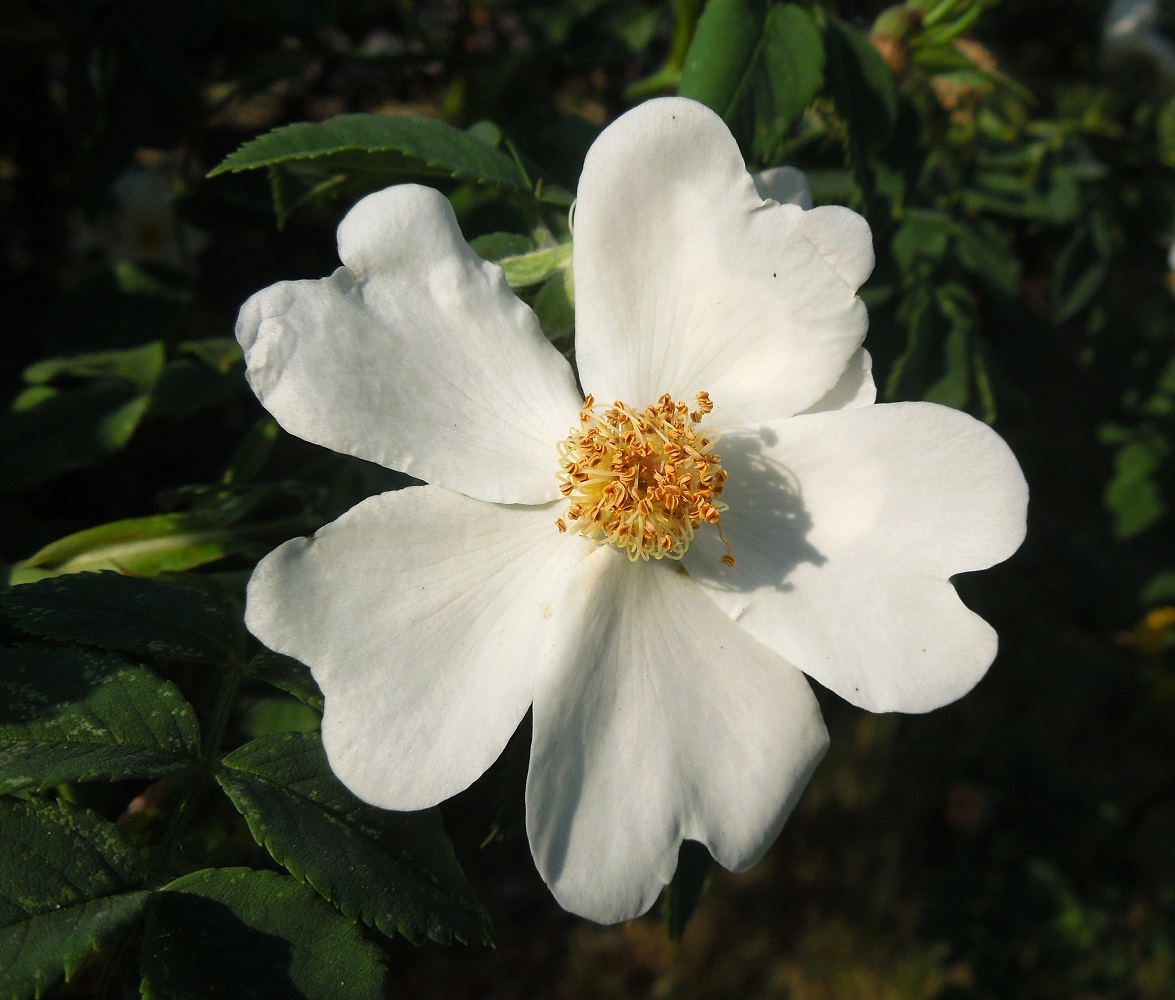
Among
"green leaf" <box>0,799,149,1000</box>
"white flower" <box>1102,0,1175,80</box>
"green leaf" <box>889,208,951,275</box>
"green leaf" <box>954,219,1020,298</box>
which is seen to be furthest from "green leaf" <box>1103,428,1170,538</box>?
"green leaf" <box>0,799,149,1000</box>

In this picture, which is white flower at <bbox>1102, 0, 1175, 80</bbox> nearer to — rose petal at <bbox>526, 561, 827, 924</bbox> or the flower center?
the flower center

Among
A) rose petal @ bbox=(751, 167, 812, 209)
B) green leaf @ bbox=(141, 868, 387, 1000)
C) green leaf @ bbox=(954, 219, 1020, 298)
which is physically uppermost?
rose petal @ bbox=(751, 167, 812, 209)

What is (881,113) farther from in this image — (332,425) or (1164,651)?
(1164,651)

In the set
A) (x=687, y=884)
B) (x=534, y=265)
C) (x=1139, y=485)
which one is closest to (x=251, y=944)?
(x=687, y=884)

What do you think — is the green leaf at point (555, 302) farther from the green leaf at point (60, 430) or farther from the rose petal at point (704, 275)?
the green leaf at point (60, 430)

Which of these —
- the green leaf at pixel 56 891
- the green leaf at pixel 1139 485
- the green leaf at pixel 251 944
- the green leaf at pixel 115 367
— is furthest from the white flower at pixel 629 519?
the green leaf at pixel 1139 485

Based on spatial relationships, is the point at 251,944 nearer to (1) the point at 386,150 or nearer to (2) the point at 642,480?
(2) the point at 642,480

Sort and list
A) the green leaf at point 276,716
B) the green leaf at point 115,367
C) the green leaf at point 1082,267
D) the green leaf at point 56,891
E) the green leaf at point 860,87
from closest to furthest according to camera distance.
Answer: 1. the green leaf at point 56,891
2. the green leaf at point 276,716
3. the green leaf at point 860,87
4. the green leaf at point 115,367
5. the green leaf at point 1082,267
